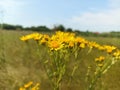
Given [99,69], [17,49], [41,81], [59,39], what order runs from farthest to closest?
1. [17,49]
2. [41,81]
3. [99,69]
4. [59,39]

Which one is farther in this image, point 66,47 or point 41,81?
point 41,81

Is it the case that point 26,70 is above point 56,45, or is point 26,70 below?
below

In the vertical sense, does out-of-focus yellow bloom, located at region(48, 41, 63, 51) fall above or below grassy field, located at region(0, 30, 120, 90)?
above

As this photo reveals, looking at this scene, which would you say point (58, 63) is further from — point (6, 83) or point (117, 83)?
point (117, 83)

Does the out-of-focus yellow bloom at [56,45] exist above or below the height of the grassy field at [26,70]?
above

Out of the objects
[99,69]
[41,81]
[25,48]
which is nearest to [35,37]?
[99,69]

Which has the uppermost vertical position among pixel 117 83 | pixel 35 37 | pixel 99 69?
pixel 35 37

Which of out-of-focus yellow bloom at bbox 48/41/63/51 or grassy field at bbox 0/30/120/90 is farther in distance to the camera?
grassy field at bbox 0/30/120/90

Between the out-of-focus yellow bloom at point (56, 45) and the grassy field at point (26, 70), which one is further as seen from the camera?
the grassy field at point (26, 70)

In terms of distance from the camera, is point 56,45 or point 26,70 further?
point 26,70

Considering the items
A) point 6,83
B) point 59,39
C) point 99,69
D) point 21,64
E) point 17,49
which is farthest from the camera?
point 17,49

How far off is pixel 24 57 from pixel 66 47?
13.9ft

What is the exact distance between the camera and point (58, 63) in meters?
3.16

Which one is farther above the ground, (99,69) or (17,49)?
(99,69)
